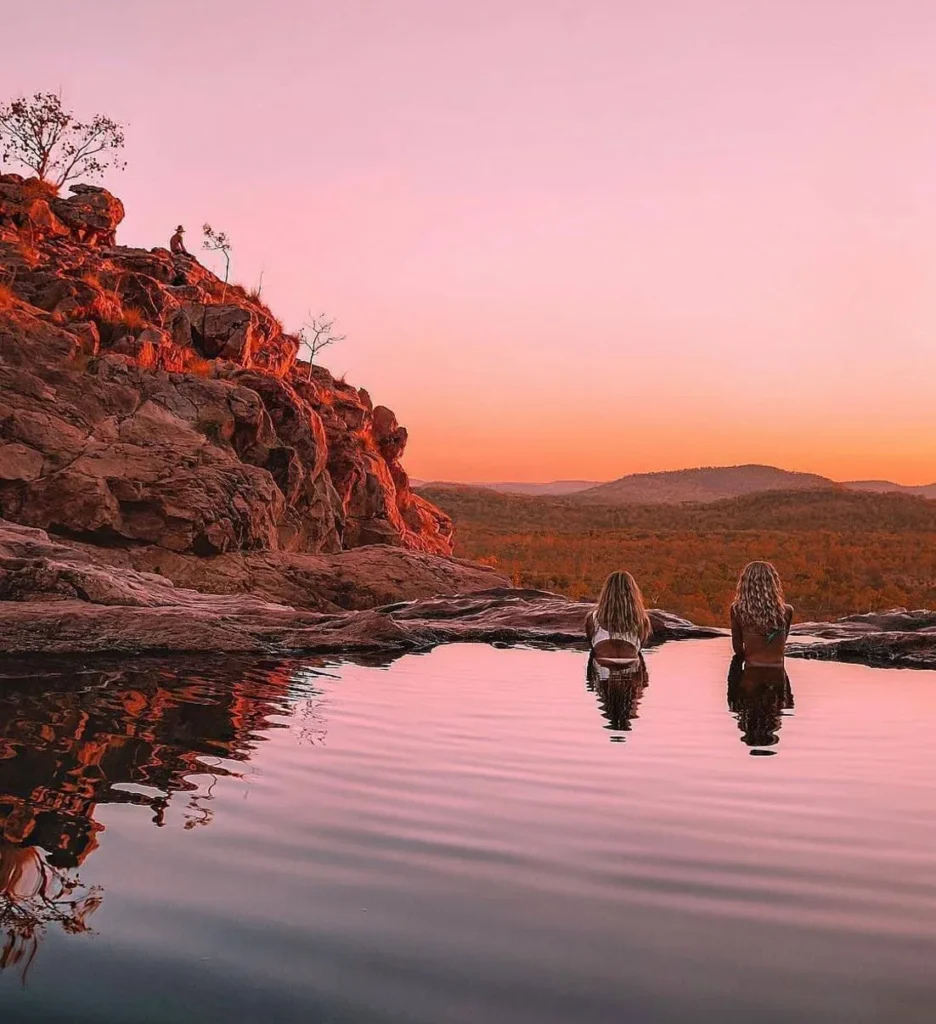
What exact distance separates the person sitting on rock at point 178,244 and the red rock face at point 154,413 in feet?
5.17

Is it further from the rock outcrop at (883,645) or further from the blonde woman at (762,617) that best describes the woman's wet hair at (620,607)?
the rock outcrop at (883,645)

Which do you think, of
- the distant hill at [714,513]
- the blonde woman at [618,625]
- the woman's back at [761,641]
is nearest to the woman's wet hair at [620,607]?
the blonde woman at [618,625]

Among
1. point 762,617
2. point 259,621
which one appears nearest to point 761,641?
point 762,617

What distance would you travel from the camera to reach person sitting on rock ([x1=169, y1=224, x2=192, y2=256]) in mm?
37438

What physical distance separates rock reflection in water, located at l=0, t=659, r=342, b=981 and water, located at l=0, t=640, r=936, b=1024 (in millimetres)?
24

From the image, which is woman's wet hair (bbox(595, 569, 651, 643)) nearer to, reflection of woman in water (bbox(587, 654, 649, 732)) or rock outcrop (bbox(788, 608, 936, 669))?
reflection of woman in water (bbox(587, 654, 649, 732))

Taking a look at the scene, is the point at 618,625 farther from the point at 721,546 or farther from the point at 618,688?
the point at 721,546

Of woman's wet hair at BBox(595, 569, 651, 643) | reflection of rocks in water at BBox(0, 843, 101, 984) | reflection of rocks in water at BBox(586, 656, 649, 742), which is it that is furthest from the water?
woman's wet hair at BBox(595, 569, 651, 643)

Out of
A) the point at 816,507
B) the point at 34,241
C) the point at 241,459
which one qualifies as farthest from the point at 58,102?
the point at 816,507

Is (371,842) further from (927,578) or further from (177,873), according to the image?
(927,578)

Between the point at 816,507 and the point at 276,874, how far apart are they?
321ft

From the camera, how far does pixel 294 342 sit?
3862cm

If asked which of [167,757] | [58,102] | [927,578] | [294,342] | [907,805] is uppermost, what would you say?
[58,102]

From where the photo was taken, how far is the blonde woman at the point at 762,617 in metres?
12.4
